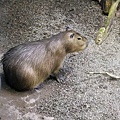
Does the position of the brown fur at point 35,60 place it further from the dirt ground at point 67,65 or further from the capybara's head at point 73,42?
the dirt ground at point 67,65

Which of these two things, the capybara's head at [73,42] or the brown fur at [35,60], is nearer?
the brown fur at [35,60]

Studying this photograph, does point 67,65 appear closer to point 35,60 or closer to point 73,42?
point 73,42

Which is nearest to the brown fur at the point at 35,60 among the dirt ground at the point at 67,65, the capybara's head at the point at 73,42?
the capybara's head at the point at 73,42

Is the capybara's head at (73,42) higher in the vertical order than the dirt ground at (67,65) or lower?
higher

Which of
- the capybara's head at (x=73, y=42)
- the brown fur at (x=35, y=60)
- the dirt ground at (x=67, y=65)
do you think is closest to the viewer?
the dirt ground at (x=67, y=65)

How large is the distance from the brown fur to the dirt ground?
13cm

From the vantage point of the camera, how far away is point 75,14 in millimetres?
5535

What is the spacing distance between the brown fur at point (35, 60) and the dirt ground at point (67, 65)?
0.43 ft

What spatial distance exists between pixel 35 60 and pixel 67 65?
0.58 metres

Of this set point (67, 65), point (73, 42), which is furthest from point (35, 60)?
point (67, 65)

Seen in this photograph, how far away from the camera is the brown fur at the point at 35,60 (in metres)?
4.11

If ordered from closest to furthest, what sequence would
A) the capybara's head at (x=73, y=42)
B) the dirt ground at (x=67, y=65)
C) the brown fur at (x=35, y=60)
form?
1. the dirt ground at (x=67, y=65)
2. the brown fur at (x=35, y=60)
3. the capybara's head at (x=73, y=42)

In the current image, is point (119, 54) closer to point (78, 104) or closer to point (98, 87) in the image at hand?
point (98, 87)

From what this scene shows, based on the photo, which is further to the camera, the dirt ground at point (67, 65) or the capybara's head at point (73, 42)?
the capybara's head at point (73, 42)
